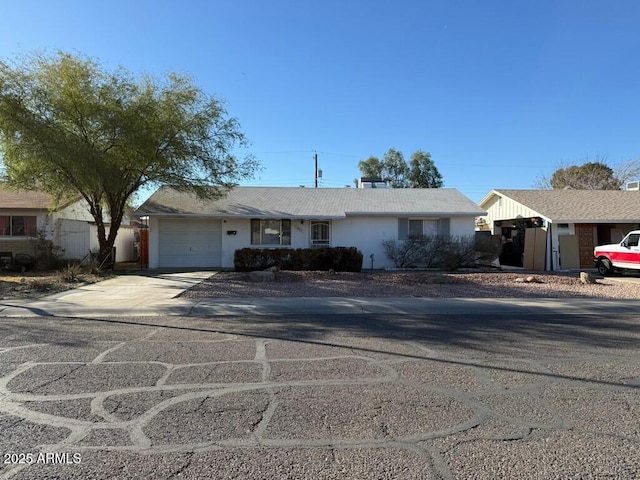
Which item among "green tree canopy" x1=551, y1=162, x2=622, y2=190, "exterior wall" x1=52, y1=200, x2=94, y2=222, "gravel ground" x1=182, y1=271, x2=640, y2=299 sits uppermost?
"green tree canopy" x1=551, y1=162, x2=622, y2=190

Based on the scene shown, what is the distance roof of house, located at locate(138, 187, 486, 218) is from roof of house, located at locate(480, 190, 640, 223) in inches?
131

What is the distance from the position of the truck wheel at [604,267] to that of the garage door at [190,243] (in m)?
16.8

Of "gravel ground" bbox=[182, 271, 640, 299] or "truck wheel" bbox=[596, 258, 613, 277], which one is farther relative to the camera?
"truck wheel" bbox=[596, 258, 613, 277]

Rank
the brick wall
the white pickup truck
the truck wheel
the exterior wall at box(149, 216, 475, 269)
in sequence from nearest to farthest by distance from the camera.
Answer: the white pickup truck, the truck wheel, the exterior wall at box(149, 216, 475, 269), the brick wall

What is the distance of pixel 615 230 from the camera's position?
2430 centimetres

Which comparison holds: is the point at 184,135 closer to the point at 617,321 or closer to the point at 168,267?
the point at 168,267

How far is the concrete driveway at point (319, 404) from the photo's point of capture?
348 centimetres

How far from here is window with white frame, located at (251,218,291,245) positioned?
22766 mm

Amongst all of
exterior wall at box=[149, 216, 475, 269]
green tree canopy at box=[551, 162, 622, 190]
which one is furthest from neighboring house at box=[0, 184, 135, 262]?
green tree canopy at box=[551, 162, 622, 190]

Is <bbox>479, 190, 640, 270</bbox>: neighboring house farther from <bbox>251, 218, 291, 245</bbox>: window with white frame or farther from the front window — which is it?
the front window

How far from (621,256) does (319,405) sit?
60.9 feet

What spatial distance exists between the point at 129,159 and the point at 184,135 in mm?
2241

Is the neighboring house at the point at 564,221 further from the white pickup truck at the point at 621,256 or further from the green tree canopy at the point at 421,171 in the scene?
the green tree canopy at the point at 421,171

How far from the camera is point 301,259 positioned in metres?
20.4
